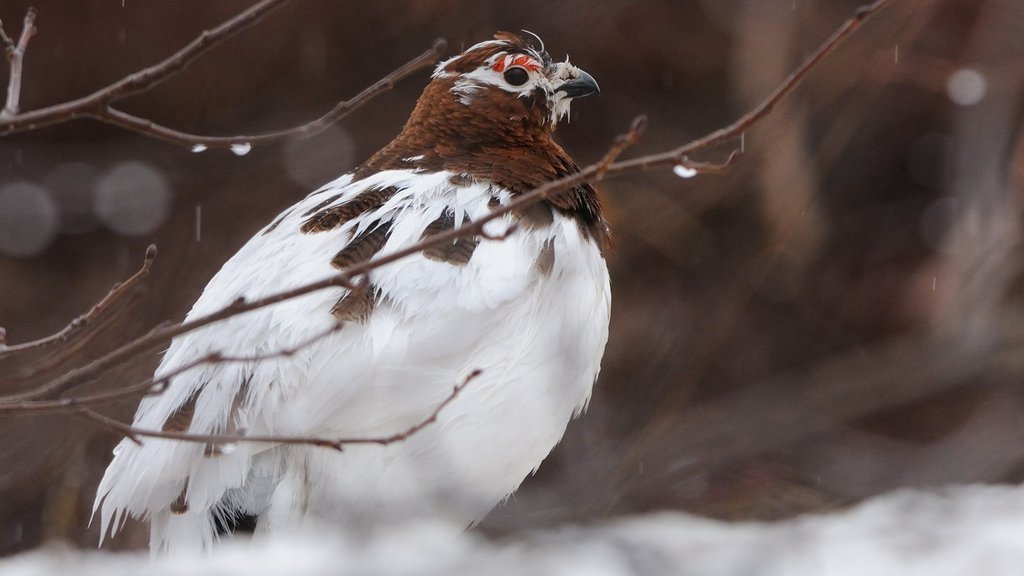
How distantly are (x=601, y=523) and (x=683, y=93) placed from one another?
16.1ft

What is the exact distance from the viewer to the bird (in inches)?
104

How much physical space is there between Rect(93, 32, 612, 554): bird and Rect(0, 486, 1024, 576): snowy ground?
0.71m

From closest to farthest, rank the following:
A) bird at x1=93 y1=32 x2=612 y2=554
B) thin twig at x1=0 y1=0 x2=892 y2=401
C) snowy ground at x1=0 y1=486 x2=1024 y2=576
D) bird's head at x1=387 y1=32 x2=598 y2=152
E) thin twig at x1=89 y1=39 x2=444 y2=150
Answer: snowy ground at x1=0 y1=486 x2=1024 y2=576
thin twig at x1=0 y1=0 x2=892 y2=401
thin twig at x1=89 y1=39 x2=444 y2=150
bird at x1=93 y1=32 x2=612 y2=554
bird's head at x1=387 y1=32 x2=598 y2=152

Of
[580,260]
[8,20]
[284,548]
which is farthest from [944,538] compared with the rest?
[8,20]

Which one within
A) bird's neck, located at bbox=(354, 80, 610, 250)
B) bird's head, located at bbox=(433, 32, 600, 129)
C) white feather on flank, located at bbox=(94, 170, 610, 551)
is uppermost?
bird's head, located at bbox=(433, 32, 600, 129)

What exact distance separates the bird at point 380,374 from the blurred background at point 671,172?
8.47 ft

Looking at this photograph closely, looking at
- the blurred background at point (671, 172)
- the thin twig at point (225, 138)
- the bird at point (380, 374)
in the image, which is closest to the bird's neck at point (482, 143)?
the bird at point (380, 374)

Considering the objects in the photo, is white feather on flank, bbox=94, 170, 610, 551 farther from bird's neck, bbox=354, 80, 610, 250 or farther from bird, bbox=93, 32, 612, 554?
bird's neck, bbox=354, 80, 610, 250

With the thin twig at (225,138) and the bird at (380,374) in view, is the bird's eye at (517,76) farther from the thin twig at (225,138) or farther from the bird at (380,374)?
the thin twig at (225,138)

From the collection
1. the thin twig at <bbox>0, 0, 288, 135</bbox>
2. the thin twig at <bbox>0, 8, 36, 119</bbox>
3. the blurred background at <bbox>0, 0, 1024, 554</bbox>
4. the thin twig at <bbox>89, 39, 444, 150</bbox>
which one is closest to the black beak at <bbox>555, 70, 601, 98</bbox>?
the thin twig at <bbox>89, 39, 444, 150</bbox>

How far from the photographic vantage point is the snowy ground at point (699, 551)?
1.55m

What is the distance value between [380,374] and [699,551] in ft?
3.75

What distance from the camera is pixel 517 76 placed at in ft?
10.9

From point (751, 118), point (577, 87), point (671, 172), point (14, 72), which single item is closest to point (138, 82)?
point (14, 72)
